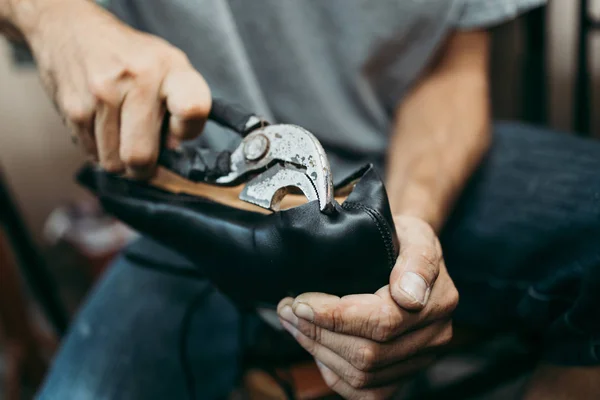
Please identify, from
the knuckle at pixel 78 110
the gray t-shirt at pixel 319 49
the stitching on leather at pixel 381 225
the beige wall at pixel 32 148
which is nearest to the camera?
the stitching on leather at pixel 381 225

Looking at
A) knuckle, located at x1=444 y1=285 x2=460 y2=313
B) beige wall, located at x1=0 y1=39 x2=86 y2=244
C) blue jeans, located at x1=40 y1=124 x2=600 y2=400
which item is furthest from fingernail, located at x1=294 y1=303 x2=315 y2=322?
beige wall, located at x1=0 y1=39 x2=86 y2=244

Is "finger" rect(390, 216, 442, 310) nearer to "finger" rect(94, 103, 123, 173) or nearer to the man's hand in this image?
the man's hand

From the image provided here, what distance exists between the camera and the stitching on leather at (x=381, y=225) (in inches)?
14.0

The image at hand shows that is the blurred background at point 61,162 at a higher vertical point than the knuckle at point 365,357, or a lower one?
lower

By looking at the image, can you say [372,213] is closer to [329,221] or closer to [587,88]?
[329,221]

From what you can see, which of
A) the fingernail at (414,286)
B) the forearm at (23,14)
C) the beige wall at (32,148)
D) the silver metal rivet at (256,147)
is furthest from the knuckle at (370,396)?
the beige wall at (32,148)

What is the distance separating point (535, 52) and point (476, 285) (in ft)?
2.50

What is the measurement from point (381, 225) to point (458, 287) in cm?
27

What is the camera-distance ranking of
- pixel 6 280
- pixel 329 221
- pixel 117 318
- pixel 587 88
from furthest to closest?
pixel 6 280 < pixel 587 88 < pixel 117 318 < pixel 329 221

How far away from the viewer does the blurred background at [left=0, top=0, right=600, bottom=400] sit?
41.7 inches

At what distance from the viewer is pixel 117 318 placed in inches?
24.0

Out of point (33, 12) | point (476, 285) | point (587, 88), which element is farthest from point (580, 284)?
point (587, 88)

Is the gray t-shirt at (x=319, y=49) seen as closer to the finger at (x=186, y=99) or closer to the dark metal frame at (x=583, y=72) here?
the finger at (x=186, y=99)

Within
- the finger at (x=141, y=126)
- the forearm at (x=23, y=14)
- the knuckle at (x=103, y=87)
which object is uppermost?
the forearm at (x=23, y=14)
